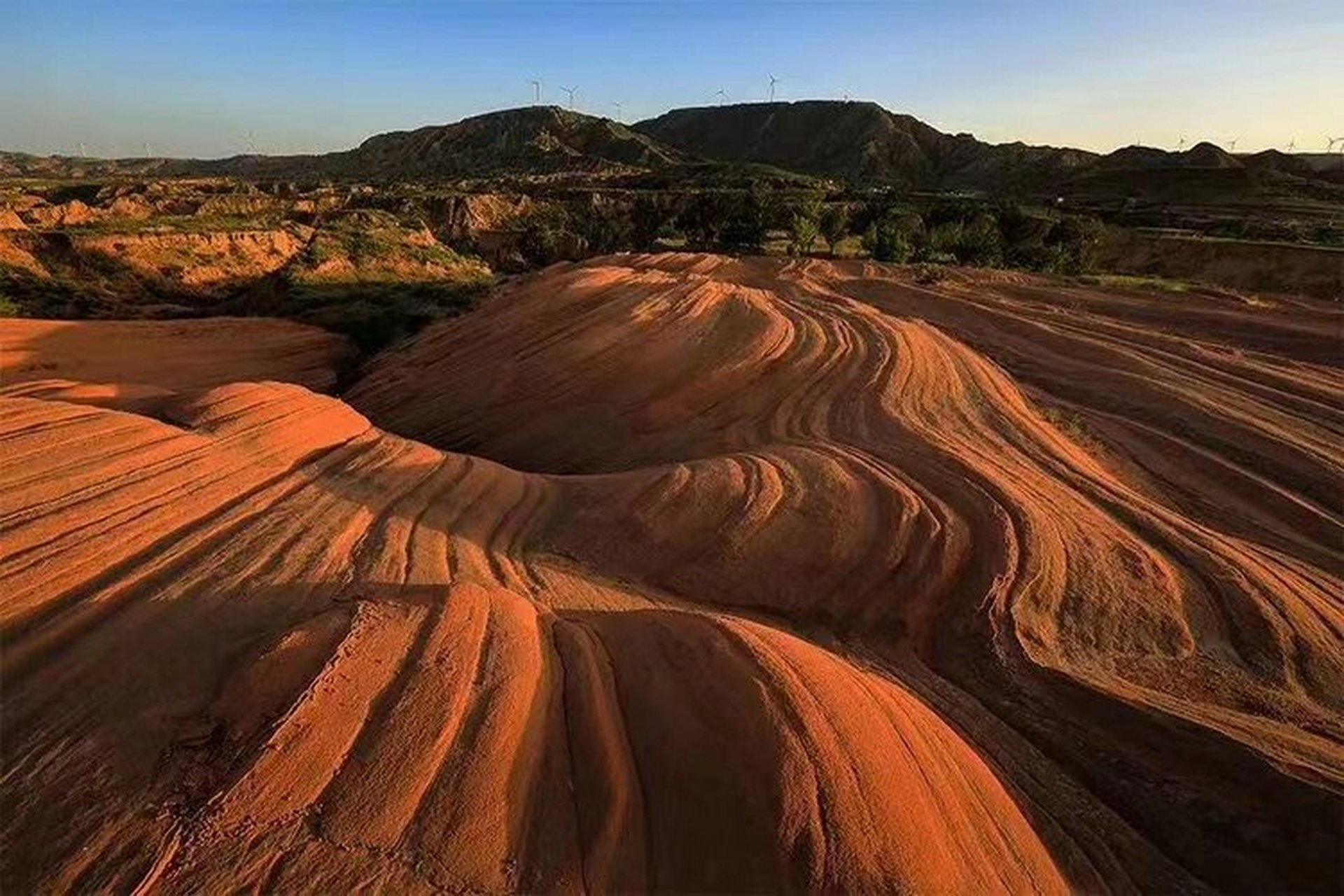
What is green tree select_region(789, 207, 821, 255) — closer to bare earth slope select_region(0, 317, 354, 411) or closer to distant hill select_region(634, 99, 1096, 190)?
bare earth slope select_region(0, 317, 354, 411)

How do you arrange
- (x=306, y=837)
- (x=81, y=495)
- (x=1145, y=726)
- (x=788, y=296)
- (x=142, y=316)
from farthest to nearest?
(x=142, y=316)
(x=788, y=296)
(x=81, y=495)
(x=1145, y=726)
(x=306, y=837)

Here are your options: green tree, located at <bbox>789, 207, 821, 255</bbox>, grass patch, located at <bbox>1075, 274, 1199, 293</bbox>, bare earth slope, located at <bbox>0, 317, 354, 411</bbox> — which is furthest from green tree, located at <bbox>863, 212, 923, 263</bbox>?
bare earth slope, located at <bbox>0, 317, 354, 411</bbox>

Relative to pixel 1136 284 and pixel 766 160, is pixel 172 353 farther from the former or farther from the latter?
pixel 766 160

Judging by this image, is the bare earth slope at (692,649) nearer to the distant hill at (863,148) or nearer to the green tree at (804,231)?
the green tree at (804,231)

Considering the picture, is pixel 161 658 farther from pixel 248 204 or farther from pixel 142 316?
pixel 248 204

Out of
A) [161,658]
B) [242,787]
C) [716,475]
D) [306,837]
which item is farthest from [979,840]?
[716,475]

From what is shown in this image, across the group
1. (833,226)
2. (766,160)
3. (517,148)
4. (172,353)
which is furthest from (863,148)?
(172,353)
